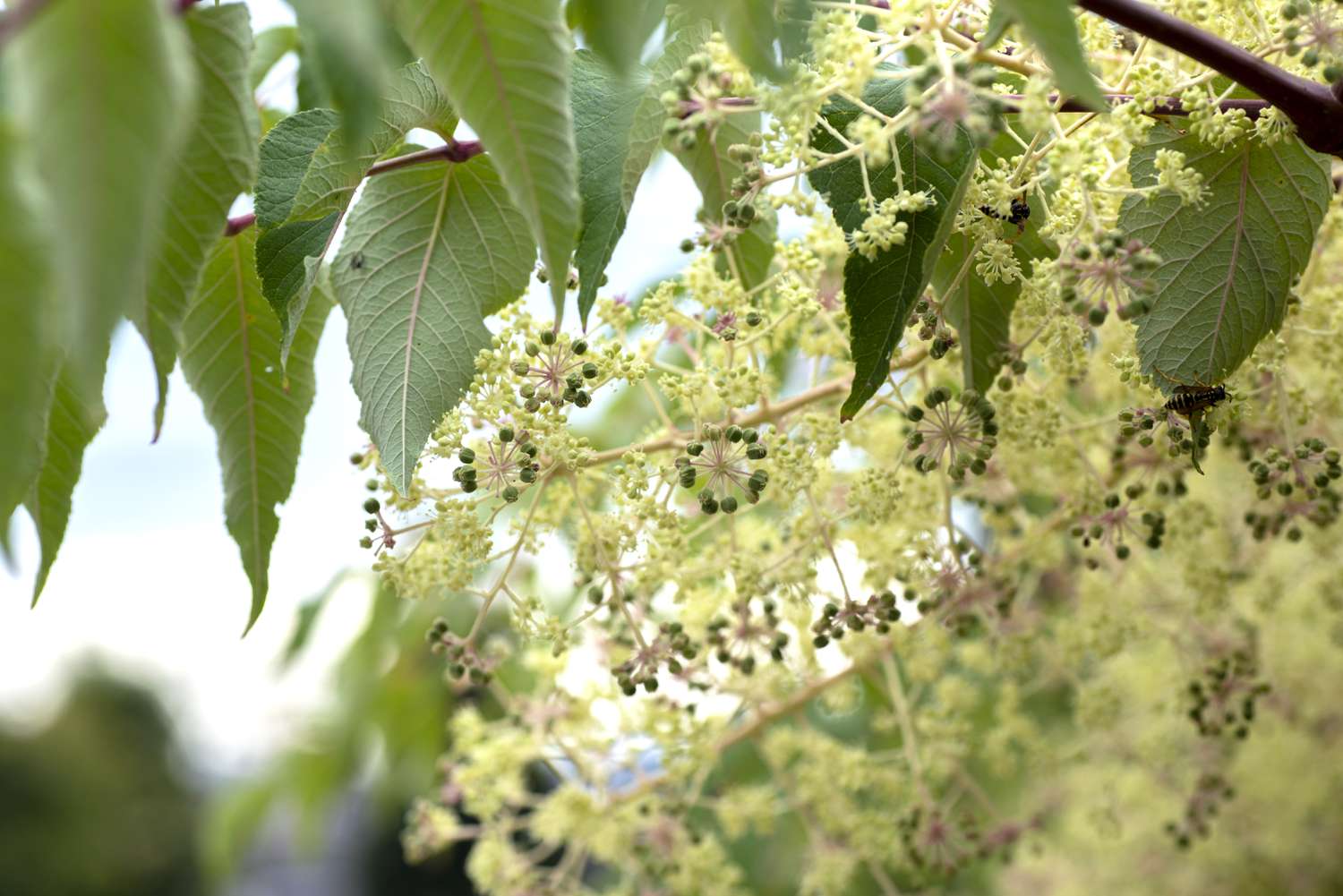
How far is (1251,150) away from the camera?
92 cm

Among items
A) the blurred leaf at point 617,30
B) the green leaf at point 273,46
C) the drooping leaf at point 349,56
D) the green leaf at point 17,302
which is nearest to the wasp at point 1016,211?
the blurred leaf at point 617,30

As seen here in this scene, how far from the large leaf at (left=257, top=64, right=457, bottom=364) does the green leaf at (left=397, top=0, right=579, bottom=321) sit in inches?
8.1

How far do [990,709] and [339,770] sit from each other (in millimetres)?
1400

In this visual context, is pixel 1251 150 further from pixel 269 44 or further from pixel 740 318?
pixel 269 44

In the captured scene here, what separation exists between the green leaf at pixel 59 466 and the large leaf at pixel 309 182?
0.16 metres

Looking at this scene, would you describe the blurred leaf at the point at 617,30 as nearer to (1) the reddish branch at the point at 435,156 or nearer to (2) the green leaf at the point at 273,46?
(1) the reddish branch at the point at 435,156

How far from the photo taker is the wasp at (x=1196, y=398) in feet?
3.01

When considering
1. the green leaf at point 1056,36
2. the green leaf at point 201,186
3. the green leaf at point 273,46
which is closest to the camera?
the green leaf at point 1056,36

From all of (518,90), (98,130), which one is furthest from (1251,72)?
(98,130)

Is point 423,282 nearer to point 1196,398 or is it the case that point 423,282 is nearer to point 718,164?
point 718,164

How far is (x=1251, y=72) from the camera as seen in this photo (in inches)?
31.9

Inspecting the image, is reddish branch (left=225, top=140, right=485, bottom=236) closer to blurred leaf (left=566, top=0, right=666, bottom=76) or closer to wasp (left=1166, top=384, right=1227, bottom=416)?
blurred leaf (left=566, top=0, right=666, bottom=76)

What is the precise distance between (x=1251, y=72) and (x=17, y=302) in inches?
30.0

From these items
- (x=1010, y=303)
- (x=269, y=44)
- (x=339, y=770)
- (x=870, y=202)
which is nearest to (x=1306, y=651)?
(x=1010, y=303)
